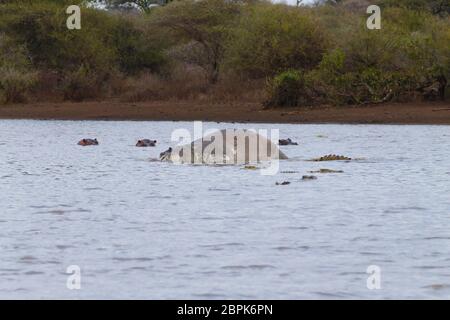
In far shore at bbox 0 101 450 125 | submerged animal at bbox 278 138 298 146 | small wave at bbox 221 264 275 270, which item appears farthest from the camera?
far shore at bbox 0 101 450 125

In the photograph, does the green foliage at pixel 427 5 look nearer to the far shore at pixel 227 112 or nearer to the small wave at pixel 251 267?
the far shore at pixel 227 112

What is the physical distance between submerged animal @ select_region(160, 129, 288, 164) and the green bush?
15.4 meters

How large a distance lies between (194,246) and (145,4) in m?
56.6

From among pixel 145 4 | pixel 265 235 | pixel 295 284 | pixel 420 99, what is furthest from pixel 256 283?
pixel 145 4

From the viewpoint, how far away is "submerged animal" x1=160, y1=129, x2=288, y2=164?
21000mm

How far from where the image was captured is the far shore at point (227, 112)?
3441 cm

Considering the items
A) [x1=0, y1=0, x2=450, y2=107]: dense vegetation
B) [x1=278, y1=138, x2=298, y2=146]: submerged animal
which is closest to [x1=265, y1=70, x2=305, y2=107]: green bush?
[x1=0, y1=0, x2=450, y2=107]: dense vegetation

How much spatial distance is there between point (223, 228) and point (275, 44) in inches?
1120

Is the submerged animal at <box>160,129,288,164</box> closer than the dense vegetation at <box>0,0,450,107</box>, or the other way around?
the submerged animal at <box>160,129,288,164</box>

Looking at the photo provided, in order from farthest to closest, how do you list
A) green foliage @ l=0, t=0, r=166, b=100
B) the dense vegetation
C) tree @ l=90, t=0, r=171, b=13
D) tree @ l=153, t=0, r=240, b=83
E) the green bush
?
tree @ l=90, t=0, r=171, b=13 < tree @ l=153, t=0, r=240, b=83 < green foliage @ l=0, t=0, r=166, b=100 < the dense vegetation < the green bush

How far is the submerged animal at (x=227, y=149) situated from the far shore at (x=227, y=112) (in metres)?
12.7

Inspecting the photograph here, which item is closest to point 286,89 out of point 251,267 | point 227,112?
point 227,112

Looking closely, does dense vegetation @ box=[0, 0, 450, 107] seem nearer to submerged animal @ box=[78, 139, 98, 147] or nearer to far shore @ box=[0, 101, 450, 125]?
far shore @ box=[0, 101, 450, 125]

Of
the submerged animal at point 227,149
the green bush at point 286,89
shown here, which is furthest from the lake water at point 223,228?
the green bush at point 286,89
